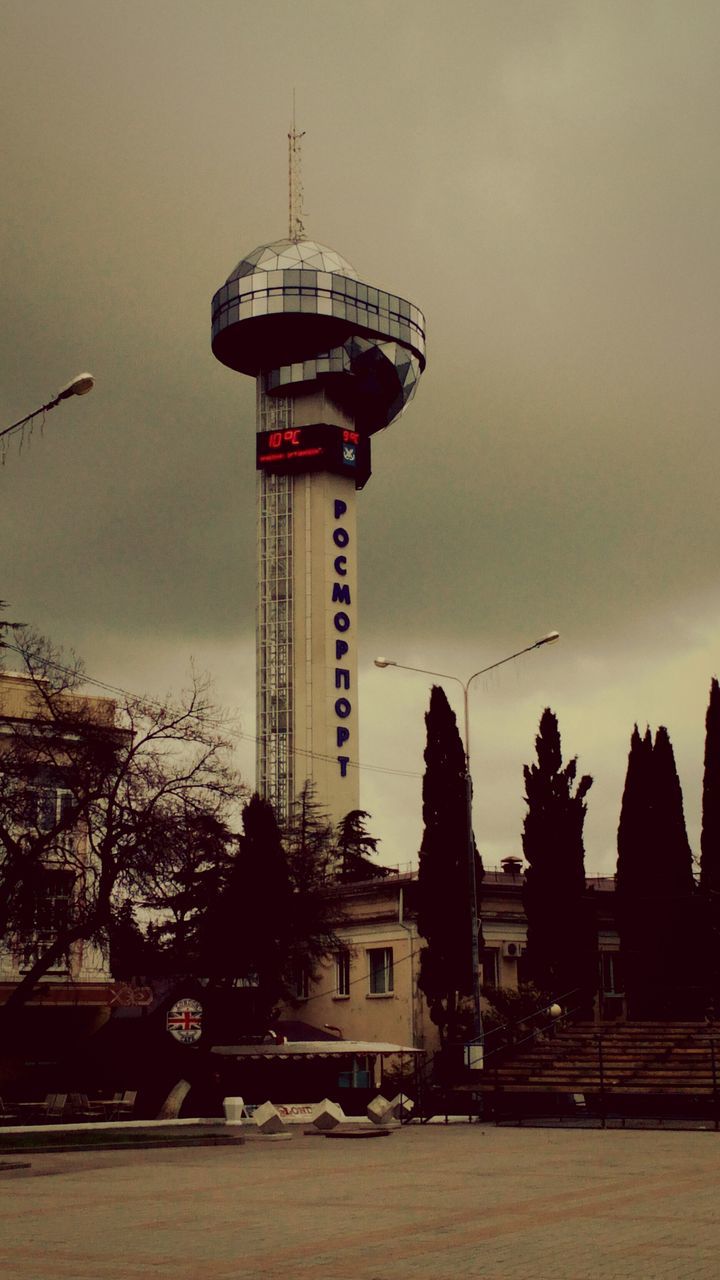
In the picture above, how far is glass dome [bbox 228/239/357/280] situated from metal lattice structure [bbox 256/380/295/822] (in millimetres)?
11020

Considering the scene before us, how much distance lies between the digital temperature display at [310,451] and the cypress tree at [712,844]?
6282 cm

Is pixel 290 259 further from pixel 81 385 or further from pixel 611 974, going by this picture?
pixel 81 385

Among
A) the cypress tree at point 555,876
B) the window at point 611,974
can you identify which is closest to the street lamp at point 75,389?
the cypress tree at point 555,876

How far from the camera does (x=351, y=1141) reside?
27.9 metres

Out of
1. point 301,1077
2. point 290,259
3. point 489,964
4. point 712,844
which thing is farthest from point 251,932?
point 290,259

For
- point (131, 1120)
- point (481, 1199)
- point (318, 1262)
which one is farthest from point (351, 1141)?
point (318, 1262)

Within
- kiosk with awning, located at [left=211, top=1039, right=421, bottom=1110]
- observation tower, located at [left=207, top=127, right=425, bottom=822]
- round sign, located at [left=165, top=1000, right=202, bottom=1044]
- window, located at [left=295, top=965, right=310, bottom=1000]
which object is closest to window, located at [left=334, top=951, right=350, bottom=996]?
window, located at [left=295, top=965, right=310, bottom=1000]

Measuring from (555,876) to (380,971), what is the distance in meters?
9.95

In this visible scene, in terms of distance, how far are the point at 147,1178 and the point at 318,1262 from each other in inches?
381

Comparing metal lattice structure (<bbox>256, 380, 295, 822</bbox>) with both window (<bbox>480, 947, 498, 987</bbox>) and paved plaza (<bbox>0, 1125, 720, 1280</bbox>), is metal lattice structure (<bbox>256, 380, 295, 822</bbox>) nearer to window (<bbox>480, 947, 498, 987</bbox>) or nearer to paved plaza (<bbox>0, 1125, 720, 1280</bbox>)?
window (<bbox>480, 947, 498, 987</bbox>)

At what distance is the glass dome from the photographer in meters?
106

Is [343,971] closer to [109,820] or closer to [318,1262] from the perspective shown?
[109,820]

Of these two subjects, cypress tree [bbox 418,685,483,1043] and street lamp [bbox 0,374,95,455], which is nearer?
street lamp [bbox 0,374,95,455]

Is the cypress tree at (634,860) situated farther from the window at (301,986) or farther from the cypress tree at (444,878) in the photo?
the window at (301,986)
